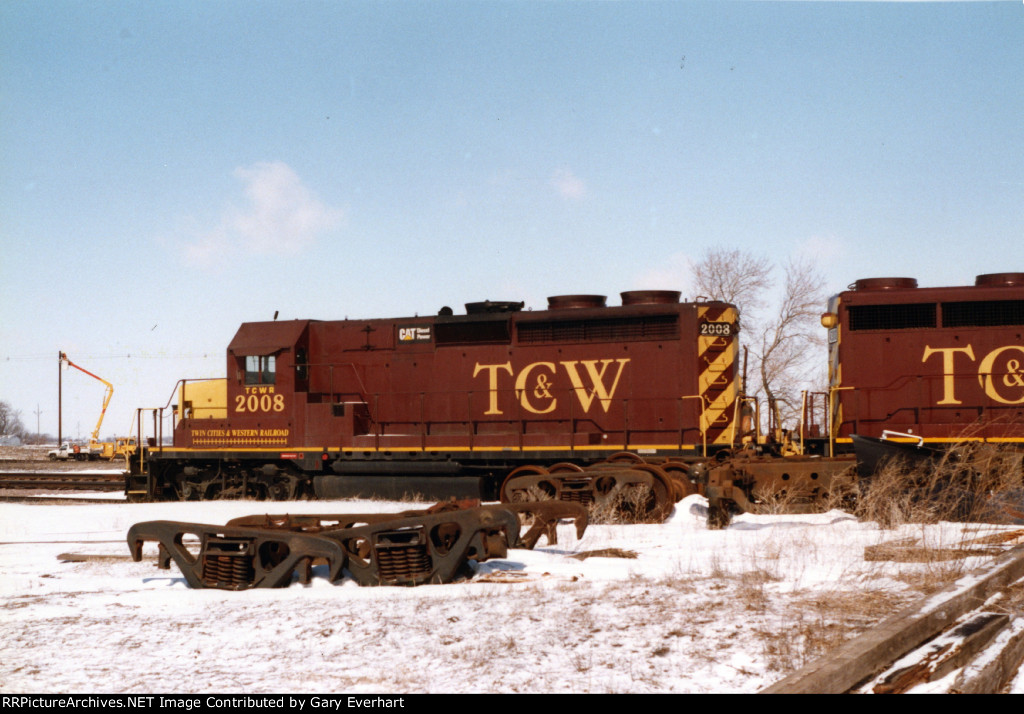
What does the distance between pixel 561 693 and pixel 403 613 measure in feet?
7.23

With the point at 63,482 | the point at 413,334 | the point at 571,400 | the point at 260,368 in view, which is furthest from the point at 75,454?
the point at 571,400

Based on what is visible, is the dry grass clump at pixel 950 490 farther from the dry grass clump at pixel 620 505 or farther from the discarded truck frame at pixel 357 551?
the discarded truck frame at pixel 357 551

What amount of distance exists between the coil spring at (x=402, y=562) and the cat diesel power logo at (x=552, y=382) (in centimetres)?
855

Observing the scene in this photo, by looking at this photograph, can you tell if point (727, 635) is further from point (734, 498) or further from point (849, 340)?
point (849, 340)

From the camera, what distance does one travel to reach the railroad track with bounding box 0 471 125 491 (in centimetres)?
2308

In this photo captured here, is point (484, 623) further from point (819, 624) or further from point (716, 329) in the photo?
point (716, 329)

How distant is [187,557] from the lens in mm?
8234

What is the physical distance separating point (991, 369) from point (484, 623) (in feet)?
35.0

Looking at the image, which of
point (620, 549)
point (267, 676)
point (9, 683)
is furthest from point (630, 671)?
point (620, 549)

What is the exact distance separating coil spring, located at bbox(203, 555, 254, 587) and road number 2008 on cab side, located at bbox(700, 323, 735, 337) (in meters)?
9.82

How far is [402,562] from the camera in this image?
791 centimetres

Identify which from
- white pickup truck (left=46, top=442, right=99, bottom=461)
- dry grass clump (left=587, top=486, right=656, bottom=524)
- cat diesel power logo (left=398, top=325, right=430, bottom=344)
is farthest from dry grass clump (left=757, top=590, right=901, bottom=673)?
white pickup truck (left=46, top=442, right=99, bottom=461)

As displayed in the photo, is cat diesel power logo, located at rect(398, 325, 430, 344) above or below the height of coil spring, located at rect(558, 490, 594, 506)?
above

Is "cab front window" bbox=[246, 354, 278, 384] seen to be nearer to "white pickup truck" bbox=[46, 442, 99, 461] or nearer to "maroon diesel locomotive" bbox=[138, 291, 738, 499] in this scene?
"maroon diesel locomotive" bbox=[138, 291, 738, 499]
